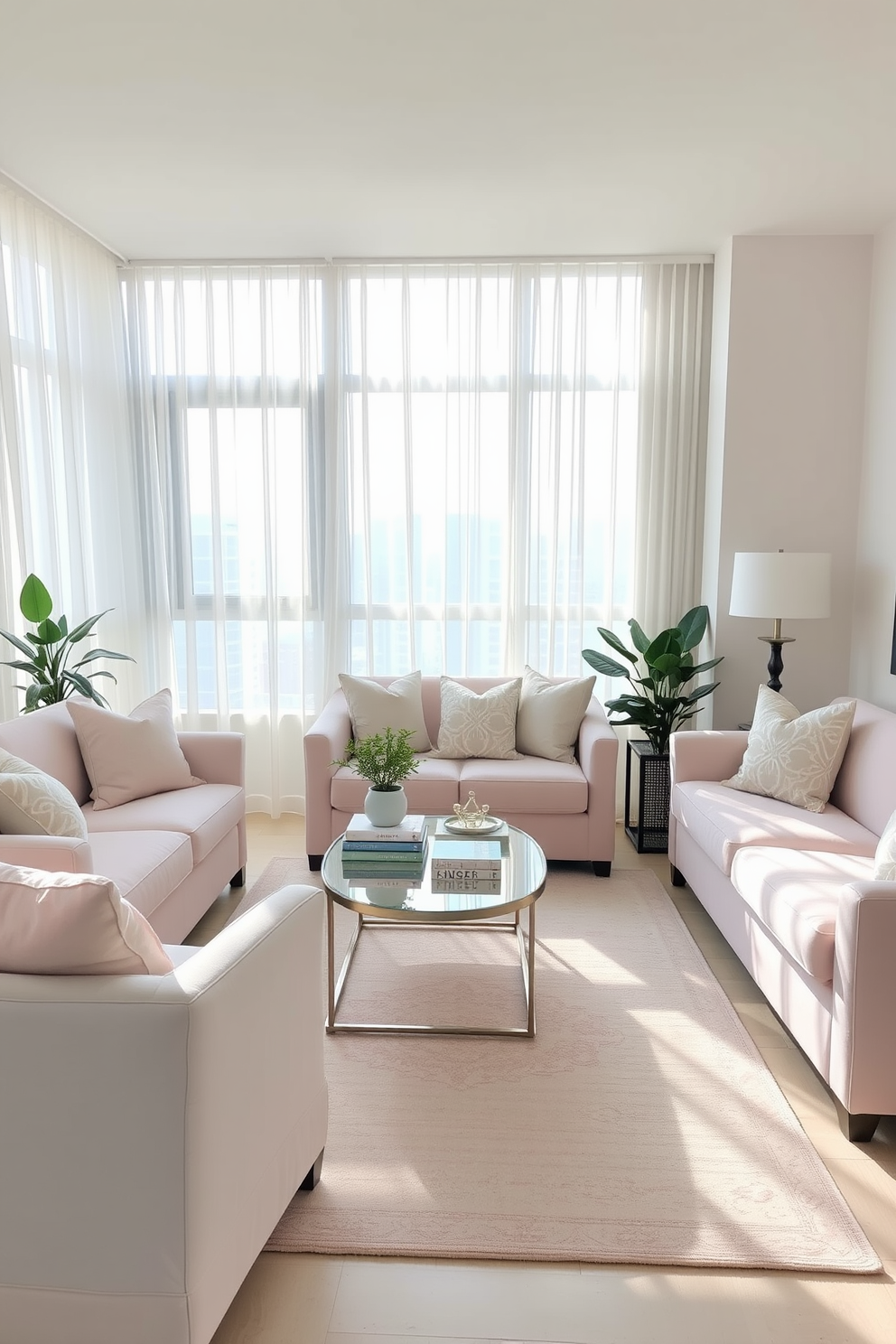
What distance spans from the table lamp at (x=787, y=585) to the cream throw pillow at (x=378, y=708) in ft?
5.30

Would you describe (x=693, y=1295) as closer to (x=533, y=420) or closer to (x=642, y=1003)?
(x=642, y=1003)

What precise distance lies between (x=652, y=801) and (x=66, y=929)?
11.2 feet

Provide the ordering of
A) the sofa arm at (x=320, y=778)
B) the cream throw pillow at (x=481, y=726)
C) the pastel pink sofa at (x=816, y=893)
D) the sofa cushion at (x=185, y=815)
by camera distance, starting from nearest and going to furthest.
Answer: the pastel pink sofa at (x=816, y=893)
the sofa cushion at (x=185, y=815)
the sofa arm at (x=320, y=778)
the cream throw pillow at (x=481, y=726)

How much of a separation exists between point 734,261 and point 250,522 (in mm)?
2790

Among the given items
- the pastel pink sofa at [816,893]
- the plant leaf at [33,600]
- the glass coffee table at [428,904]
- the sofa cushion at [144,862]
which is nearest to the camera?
the pastel pink sofa at [816,893]

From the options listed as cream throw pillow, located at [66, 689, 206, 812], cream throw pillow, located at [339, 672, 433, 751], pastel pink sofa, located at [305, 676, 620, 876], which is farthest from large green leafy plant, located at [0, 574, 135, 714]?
cream throw pillow, located at [339, 672, 433, 751]

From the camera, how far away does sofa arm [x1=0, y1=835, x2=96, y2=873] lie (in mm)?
2494

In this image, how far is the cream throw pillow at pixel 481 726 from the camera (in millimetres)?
4402

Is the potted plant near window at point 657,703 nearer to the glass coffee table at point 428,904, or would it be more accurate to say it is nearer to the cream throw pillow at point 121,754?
the glass coffee table at point 428,904

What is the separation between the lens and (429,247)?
4664 millimetres

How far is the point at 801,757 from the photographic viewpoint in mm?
3568

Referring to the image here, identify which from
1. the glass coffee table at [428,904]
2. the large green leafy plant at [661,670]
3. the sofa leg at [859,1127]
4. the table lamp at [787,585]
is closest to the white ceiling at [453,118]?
the table lamp at [787,585]

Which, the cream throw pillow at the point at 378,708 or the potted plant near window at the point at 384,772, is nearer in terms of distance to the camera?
the potted plant near window at the point at 384,772

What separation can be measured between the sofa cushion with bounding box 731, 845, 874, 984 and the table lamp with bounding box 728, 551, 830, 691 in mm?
1351
